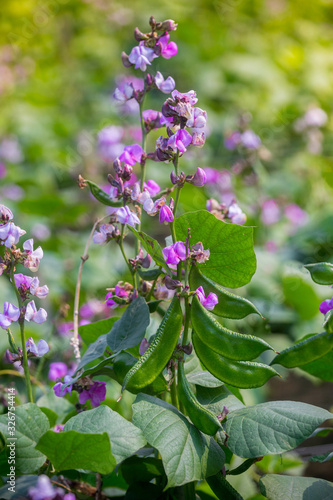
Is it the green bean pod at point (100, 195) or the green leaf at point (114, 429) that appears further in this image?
the green bean pod at point (100, 195)

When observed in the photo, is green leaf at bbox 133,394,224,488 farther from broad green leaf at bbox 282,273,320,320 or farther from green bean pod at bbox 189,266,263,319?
broad green leaf at bbox 282,273,320,320

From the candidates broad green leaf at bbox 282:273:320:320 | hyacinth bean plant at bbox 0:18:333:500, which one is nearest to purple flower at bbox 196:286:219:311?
hyacinth bean plant at bbox 0:18:333:500

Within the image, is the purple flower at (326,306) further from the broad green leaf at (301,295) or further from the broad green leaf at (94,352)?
the broad green leaf at (301,295)

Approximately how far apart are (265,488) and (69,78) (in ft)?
17.4

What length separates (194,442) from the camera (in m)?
0.70

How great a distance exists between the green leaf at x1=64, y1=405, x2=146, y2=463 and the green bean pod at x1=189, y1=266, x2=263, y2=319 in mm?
207

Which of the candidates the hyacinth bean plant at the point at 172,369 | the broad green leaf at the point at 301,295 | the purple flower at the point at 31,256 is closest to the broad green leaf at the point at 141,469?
the hyacinth bean plant at the point at 172,369

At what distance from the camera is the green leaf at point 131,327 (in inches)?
29.8

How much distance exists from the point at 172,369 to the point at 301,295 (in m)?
1.14

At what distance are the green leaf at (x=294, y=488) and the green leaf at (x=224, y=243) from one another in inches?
11.2

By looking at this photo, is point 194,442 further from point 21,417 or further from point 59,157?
point 59,157

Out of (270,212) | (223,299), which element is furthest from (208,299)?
(270,212)

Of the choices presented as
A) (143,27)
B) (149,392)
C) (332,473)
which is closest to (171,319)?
(149,392)

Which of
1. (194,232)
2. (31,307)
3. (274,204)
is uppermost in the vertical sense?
(194,232)
